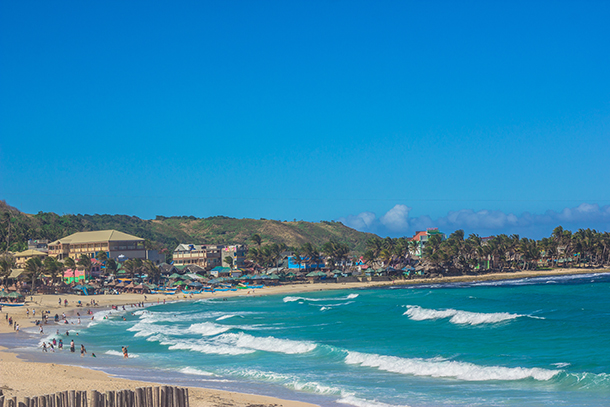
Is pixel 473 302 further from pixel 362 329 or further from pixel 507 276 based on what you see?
pixel 507 276

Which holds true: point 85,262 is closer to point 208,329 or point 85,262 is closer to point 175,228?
point 208,329

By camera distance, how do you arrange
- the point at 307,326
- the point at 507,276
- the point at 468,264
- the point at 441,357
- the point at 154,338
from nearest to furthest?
the point at 441,357, the point at 154,338, the point at 307,326, the point at 507,276, the point at 468,264

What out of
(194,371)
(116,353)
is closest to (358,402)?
(194,371)

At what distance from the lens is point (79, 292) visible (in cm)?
7356

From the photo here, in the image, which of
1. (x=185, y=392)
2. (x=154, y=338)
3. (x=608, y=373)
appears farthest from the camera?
→ (x=154, y=338)

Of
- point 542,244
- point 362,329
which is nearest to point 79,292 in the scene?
point 362,329

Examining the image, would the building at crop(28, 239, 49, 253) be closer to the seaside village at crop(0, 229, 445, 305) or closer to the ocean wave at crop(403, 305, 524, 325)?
the seaside village at crop(0, 229, 445, 305)

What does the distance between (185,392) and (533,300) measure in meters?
45.8

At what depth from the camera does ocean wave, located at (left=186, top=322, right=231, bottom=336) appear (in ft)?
130

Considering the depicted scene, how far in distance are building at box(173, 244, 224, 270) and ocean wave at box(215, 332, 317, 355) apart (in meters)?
70.6

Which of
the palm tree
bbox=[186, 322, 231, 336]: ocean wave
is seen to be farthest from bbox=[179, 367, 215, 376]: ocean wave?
the palm tree

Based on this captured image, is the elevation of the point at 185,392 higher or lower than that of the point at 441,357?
higher

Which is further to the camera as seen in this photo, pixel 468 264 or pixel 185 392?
pixel 468 264

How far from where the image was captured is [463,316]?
40.6 meters
